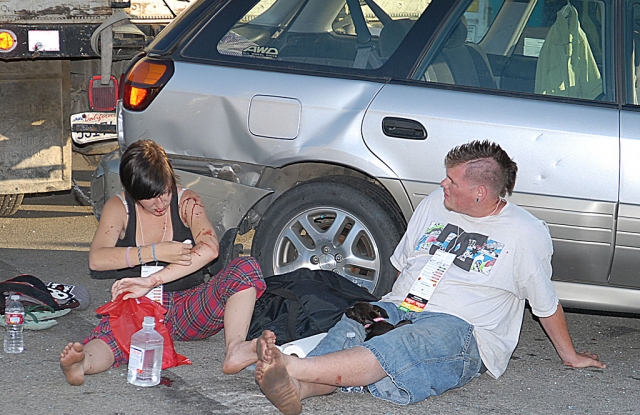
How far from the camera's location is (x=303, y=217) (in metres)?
4.73

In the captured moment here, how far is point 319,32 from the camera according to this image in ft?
15.6

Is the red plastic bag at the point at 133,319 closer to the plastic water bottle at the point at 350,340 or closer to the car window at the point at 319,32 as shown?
the plastic water bottle at the point at 350,340

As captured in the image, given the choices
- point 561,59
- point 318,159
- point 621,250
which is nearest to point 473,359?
point 621,250

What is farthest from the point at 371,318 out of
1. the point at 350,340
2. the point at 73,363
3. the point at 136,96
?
the point at 136,96

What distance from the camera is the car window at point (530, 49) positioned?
4488 millimetres

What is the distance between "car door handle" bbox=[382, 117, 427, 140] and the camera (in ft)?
14.6

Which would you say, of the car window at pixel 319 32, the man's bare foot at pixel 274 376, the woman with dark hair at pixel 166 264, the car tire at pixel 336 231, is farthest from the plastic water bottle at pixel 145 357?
the car window at pixel 319 32

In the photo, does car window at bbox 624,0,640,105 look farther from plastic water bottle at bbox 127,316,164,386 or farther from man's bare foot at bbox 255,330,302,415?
plastic water bottle at bbox 127,316,164,386

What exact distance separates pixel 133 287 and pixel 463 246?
4.52ft

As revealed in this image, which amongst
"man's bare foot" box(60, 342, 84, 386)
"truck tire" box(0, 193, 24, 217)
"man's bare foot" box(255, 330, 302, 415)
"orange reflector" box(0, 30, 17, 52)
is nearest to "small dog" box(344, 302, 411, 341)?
"man's bare foot" box(255, 330, 302, 415)

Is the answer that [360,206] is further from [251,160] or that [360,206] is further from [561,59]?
[561,59]

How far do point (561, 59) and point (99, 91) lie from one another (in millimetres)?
2845

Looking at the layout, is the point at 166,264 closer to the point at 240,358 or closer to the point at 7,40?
the point at 240,358

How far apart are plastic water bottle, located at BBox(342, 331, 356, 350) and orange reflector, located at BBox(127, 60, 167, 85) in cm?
166
